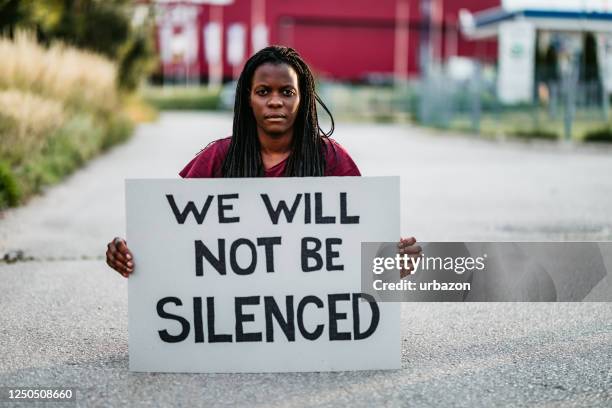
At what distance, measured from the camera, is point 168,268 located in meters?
3.28

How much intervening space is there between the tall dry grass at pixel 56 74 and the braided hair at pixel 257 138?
Result: 22.9ft

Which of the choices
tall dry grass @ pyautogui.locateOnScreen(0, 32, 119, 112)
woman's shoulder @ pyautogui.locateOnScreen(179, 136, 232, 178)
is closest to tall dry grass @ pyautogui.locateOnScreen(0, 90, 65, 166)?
tall dry grass @ pyautogui.locateOnScreen(0, 32, 119, 112)

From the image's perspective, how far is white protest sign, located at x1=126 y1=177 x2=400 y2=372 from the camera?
3.23 meters

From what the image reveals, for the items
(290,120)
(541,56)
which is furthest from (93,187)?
(541,56)

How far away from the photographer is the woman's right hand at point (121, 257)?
10.6 feet

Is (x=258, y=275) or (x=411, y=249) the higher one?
(x=411, y=249)

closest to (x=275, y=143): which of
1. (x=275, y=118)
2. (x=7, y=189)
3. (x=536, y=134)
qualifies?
(x=275, y=118)

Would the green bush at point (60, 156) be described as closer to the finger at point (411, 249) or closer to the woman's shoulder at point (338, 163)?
the woman's shoulder at point (338, 163)

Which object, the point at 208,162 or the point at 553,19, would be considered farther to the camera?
the point at 553,19

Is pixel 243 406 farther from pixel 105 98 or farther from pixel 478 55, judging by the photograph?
pixel 478 55

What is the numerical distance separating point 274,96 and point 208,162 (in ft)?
1.38

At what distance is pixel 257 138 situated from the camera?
365 cm

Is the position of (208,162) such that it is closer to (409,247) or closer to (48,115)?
(409,247)

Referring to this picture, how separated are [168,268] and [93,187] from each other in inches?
242
